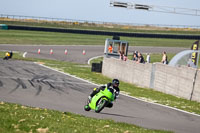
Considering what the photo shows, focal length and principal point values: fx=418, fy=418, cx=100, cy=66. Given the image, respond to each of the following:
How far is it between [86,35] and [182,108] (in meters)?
60.4

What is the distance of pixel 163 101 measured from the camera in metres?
20.5

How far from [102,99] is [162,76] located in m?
10.1

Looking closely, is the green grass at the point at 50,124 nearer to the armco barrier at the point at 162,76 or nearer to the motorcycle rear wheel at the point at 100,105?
the motorcycle rear wheel at the point at 100,105

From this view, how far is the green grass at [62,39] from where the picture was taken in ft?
199

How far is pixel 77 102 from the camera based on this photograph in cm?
1789

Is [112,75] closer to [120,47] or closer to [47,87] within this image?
[120,47]

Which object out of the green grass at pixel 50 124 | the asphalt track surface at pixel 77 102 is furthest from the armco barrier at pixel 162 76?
the green grass at pixel 50 124

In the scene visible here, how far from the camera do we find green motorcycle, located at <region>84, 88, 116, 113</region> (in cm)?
1462

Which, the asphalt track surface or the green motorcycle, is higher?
the green motorcycle

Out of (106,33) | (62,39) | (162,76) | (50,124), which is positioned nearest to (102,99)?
(50,124)

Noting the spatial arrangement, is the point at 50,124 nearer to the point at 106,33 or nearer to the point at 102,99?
the point at 102,99

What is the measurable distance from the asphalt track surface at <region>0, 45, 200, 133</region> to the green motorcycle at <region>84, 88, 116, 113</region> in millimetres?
292

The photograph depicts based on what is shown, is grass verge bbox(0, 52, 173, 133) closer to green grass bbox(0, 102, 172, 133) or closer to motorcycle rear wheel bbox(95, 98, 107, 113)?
green grass bbox(0, 102, 172, 133)

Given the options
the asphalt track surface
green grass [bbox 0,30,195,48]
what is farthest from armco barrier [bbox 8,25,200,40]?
the asphalt track surface
